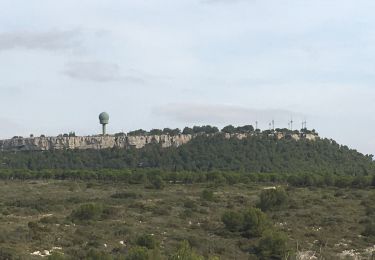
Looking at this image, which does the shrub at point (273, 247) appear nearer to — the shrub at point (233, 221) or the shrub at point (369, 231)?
the shrub at point (233, 221)

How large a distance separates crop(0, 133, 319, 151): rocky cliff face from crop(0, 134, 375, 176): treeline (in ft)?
8.06

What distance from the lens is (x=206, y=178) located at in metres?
85.6

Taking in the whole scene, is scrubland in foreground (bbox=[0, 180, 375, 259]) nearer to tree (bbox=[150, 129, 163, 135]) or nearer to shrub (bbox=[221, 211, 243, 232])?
shrub (bbox=[221, 211, 243, 232])

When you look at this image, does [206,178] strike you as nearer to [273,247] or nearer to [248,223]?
[248,223]

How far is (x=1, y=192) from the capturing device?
6669 centimetres

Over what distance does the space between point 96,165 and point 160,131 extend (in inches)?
1151

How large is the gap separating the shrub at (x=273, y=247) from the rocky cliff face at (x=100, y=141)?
10161cm

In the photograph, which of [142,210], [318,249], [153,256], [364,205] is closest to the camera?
[153,256]

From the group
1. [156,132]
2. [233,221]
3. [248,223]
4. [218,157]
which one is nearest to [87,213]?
[233,221]

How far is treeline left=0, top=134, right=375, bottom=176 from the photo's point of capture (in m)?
117

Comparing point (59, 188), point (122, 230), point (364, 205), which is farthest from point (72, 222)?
point (59, 188)

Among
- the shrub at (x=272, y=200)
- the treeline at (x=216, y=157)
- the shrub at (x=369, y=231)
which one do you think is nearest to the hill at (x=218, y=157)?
the treeline at (x=216, y=157)

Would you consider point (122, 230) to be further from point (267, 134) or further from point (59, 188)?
point (267, 134)

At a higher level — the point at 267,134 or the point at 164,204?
the point at 267,134
